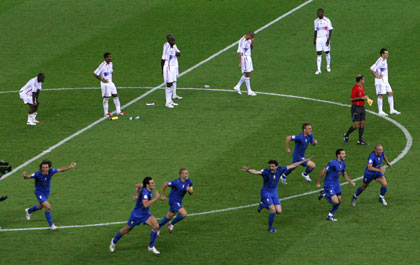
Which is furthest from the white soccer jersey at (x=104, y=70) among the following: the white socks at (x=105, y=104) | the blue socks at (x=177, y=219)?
the blue socks at (x=177, y=219)

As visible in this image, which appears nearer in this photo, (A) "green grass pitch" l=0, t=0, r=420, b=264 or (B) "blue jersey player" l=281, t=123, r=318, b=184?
(A) "green grass pitch" l=0, t=0, r=420, b=264

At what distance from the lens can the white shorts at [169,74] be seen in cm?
3744

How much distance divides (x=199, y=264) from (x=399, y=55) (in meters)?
20.6

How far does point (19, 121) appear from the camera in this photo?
36844 mm

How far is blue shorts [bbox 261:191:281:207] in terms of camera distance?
26.9 m

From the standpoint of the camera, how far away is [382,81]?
3609cm

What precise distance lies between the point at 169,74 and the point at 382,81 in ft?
25.1

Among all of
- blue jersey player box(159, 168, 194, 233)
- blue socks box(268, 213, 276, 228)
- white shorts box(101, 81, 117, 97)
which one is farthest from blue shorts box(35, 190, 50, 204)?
white shorts box(101, 81, 117, 97)

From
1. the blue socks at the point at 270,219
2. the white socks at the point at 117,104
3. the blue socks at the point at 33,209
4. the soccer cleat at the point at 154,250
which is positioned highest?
the white socks at the point at 117,104

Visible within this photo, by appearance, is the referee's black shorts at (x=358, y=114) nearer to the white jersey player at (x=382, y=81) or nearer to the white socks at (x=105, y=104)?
the white jersey player at (x=382, y=81)

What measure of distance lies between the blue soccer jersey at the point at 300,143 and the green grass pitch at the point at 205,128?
33.7 inches

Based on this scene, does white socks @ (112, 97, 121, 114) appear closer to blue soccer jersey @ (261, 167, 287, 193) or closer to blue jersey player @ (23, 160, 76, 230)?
blue jersey player @ (23, 160, 76, 230)

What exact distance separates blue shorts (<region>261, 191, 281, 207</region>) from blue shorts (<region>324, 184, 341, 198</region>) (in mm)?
1406

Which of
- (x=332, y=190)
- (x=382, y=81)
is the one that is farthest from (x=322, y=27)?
(x=332, y=190)
